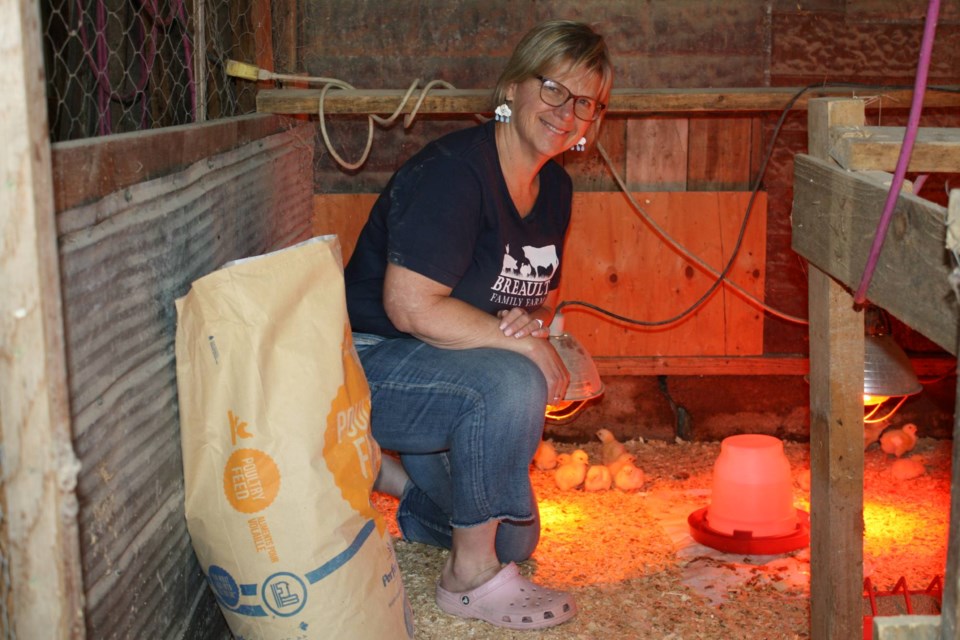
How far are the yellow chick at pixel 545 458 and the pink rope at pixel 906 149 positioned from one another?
1.66 metres

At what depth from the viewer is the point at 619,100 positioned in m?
2.47

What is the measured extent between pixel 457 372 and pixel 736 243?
1.26 meters

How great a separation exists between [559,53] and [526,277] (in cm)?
44

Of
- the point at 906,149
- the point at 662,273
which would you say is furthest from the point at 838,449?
the point at 662,273

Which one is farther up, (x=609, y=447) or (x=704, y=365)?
(x=704, y=365)

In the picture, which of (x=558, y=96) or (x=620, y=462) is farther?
(x=620, y=462)

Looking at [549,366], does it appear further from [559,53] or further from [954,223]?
[954,223]

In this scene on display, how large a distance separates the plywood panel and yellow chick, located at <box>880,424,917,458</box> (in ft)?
1.39

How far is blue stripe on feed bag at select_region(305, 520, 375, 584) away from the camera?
4.82 ft

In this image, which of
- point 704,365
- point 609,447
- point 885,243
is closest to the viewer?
point 885,243

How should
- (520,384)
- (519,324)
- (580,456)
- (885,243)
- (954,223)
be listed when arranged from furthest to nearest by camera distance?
1. (580,456)
2. (519,324)
3. (520,384)
4. (885,243)
5. (954,223)

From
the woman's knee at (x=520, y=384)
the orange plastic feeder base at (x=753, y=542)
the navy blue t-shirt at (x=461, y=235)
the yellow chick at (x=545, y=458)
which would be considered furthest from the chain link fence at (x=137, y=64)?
the orange plastic feeder base at (x=753, y=542)

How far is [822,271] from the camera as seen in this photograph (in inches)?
56.0

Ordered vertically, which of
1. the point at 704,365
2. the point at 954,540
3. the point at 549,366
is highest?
the point at 954,540
